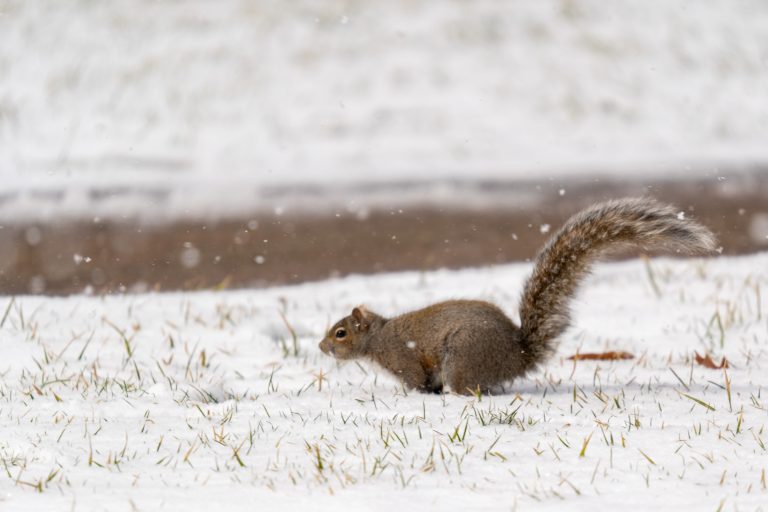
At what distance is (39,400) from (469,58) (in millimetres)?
12305

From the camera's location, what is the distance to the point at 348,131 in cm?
1359

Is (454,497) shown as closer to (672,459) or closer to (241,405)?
(672,459)

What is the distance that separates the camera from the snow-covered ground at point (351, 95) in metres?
12.3

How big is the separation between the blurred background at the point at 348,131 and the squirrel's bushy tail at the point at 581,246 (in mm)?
4080

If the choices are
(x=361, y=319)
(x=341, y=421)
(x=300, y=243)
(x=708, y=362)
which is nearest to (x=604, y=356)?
(x=708, y=362)

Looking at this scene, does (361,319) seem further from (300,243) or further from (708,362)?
(300,243)

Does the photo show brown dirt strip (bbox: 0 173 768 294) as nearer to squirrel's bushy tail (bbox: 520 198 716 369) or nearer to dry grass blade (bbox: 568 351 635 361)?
dry grass blade (bbox: 568 351 635 361)

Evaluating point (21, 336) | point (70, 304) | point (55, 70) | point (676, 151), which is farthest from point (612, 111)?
point (21, 336)

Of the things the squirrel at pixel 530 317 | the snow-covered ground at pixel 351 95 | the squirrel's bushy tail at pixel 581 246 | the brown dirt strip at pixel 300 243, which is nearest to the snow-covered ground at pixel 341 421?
the squirrel at pixel 530 317

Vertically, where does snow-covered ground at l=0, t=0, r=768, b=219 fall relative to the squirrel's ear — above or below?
above

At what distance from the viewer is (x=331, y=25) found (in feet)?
54.1

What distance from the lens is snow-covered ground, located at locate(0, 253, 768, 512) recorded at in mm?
3010

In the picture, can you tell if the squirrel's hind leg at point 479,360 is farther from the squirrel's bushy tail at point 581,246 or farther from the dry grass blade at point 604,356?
the dry grass blade at point 604,356

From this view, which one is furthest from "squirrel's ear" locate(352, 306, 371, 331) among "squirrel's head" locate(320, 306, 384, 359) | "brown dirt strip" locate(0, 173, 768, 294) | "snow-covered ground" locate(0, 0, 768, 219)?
"snow-covered ground" locate(0, 0, 768, 219)
